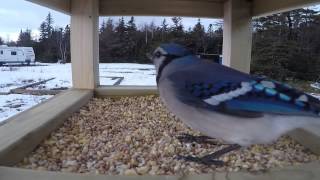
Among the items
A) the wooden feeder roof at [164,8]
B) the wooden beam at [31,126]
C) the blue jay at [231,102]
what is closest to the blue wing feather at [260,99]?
the blue jay at [231,102]

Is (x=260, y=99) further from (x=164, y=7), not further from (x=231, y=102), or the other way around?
(x=164, y=7)

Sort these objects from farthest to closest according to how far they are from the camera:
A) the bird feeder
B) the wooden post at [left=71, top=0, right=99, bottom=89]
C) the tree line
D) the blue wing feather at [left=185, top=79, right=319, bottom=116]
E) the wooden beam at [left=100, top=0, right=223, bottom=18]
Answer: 1. the wooden beam at [left=100, top=0, right=223, bottom=18]
2. the wooden post at [left=71, top=0, right=99, bottom=89]
3. the tree line
4. the bird feeder
5. the blue wing feather at [left=185, top=79, right=319, bottom=116]

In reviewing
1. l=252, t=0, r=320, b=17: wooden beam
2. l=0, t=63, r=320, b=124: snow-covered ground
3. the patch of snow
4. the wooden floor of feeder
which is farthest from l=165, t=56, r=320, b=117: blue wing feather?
the patch of snow

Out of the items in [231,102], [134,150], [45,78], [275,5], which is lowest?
[134,150]

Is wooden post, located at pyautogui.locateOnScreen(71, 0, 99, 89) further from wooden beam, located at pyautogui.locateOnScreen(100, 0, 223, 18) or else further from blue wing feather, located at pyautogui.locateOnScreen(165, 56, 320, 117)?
blue wing feather, located at pyautogui.locateOnScreen(165, 56, 320, 117)

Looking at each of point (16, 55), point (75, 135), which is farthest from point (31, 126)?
point (16, 55)

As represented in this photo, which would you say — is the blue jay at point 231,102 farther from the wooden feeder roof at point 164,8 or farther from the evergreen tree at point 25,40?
the evergreen tree at point 25,40
